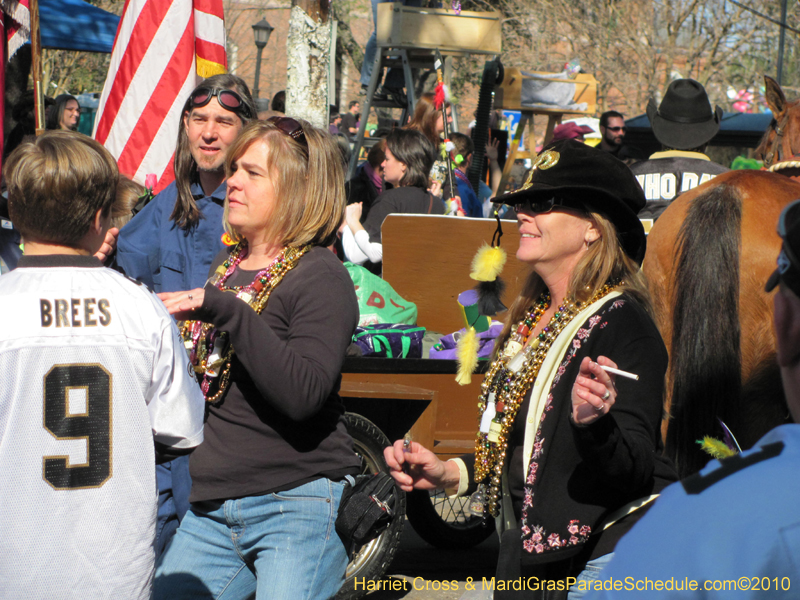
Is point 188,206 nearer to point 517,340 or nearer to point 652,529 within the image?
point 517,340

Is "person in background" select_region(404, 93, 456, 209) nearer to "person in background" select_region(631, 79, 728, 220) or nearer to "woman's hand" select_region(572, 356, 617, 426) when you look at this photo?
"person in background" select_region(631, 79, 728, 220)

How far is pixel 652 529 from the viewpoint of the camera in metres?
0.93

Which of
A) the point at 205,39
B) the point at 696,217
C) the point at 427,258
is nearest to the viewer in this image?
the point at 696,217

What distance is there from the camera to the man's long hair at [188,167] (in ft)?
10.6

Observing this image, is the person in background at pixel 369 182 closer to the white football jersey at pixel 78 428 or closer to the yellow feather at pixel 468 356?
the yellow feather at pixel 468 356

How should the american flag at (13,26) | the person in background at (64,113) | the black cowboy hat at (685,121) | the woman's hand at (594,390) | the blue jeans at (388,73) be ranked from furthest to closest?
the person in background at (64,113), the blue jeans at (388,73), the black cowboy hat at (685,121), the american flag at (13,26), the woman's hand at (594,390)

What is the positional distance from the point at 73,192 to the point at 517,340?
53.0 inches

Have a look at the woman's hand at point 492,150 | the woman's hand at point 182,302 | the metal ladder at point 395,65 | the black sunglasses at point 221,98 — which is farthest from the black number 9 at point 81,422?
the woman's hand at point 492,150

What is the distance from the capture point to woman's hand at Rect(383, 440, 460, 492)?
7.22 ft

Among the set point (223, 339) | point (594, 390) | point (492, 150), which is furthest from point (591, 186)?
point (492, 150)

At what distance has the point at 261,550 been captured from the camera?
7.61 feet

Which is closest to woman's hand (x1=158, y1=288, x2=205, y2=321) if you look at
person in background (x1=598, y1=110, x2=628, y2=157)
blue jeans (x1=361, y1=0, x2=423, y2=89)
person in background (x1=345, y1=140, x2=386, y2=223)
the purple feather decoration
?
the purple feather decoration

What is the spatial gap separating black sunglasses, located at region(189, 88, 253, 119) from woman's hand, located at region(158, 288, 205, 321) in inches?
56.2

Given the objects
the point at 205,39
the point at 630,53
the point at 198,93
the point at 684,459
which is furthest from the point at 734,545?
the point at 630,53
